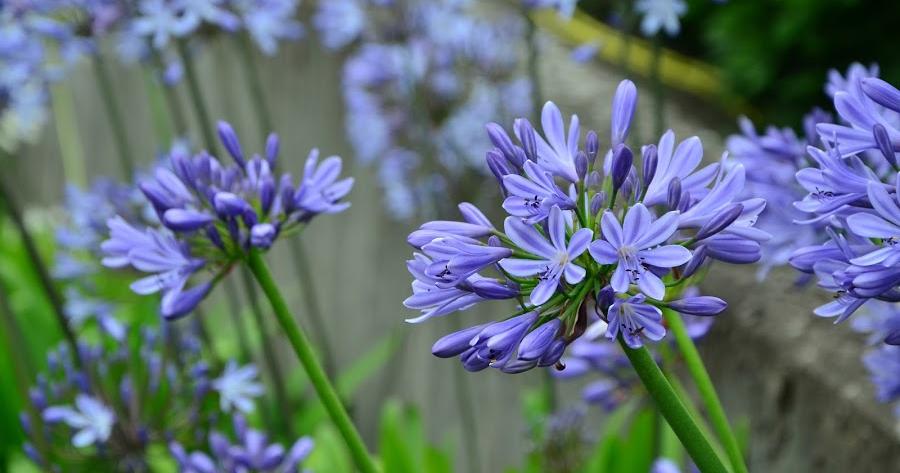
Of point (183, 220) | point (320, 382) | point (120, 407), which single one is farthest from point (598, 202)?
point (120, 407)

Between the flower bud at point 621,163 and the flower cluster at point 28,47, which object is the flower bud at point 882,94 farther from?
the flower cluster at point 28,47

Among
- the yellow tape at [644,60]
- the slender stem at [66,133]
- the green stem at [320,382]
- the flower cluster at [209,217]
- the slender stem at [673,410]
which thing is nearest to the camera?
the slender stem at [673,410]

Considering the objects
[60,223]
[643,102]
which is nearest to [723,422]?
[643,102]

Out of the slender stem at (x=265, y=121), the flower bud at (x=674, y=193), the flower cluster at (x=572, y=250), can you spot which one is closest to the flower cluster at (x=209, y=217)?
the flower cluster at (x=572, y=250)

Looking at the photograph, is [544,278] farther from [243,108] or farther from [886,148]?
[243,108]

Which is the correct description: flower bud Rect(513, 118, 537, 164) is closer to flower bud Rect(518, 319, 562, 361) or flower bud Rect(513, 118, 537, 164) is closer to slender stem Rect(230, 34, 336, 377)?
flower bud Rect(518, 319, 562, 361)
